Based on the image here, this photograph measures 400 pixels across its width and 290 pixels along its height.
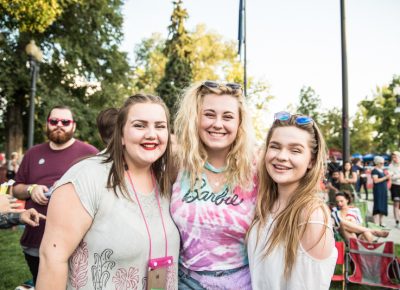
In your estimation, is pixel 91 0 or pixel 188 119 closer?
pixel 188 119

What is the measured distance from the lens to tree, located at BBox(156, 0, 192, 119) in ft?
67.8

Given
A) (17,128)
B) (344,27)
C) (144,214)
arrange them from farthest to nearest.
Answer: (17,128) < (344,27) < (144,214)

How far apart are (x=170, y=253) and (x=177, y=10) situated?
2091cm

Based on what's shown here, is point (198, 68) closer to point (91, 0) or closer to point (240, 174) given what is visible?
point (91, 0)

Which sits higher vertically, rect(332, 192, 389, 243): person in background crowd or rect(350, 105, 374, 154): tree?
rect(350, 105, 374, 154): tree

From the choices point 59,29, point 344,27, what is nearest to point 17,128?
point 59,29

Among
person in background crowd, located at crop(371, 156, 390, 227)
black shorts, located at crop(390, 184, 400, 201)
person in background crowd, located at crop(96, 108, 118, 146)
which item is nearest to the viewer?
person in background crowd, located at crop(96, 108, 118, 146)

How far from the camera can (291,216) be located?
1879 millimetres

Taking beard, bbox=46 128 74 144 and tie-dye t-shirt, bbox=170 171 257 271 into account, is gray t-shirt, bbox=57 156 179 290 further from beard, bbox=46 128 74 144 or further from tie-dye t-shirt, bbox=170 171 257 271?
beard, bbox=46 128 74 144

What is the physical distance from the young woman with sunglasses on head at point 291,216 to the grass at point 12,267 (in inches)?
141

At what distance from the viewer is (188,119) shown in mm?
2494

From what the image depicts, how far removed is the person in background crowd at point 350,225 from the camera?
211 inches

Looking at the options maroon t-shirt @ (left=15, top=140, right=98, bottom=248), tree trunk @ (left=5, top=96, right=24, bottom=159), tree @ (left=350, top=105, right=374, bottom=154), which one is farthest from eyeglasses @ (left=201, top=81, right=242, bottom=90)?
tree @ (left=350, top=105, right=374, bottom=154)

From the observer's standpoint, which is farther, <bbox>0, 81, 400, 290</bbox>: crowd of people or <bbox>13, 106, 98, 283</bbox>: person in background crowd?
<bbox>13, 106, 98, 283</bbox>: person in background crowd
